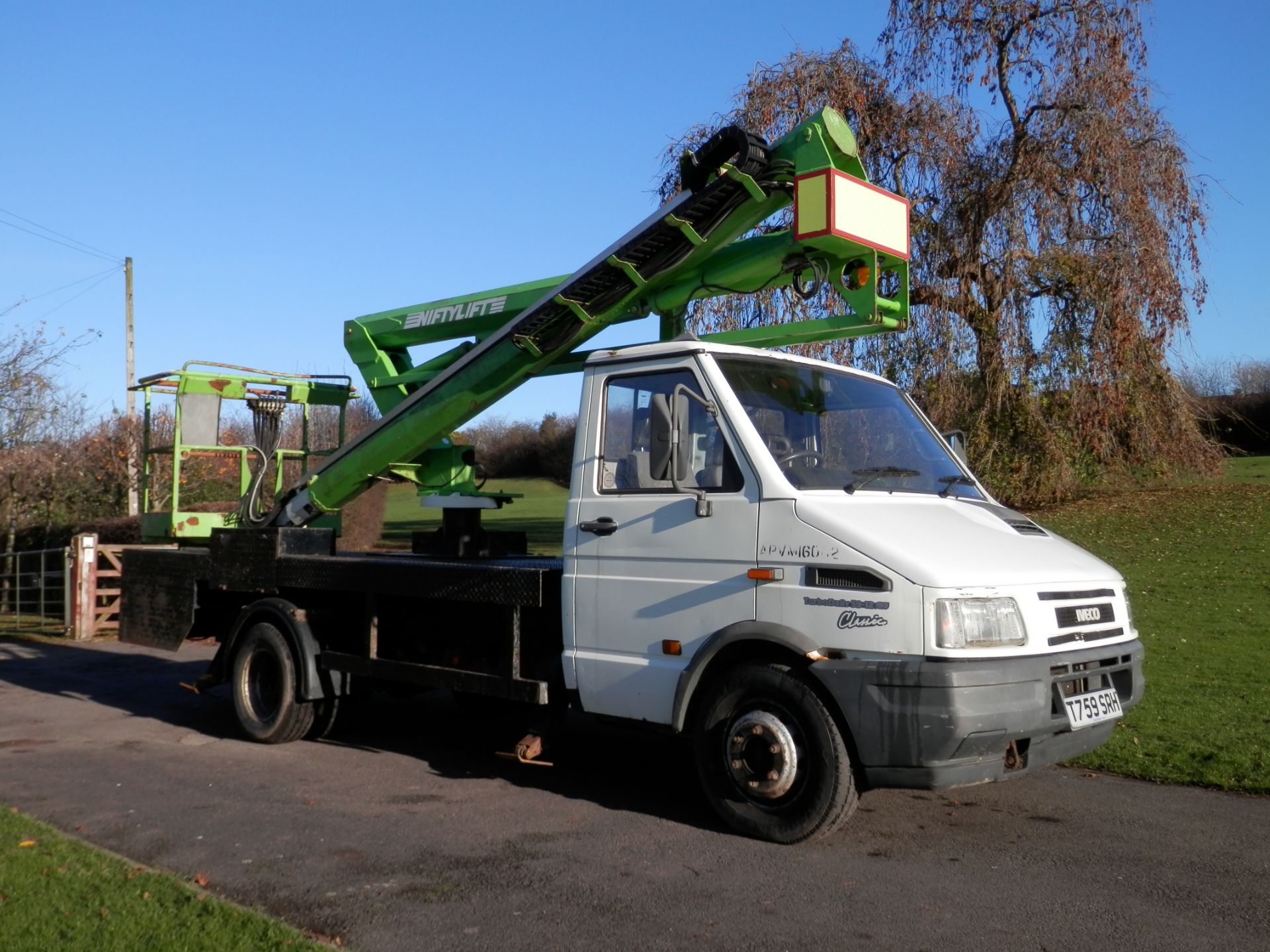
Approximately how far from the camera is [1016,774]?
5348 millimetres

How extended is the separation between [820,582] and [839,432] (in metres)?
1.13

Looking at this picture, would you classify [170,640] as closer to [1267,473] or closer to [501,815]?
[501,815]

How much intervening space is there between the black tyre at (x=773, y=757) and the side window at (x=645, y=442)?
1.00 metres

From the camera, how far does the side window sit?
5.80 m

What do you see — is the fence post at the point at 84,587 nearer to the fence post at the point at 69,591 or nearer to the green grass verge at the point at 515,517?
the fence post at the point at 69,591

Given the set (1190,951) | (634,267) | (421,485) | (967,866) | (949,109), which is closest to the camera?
(1190,951)

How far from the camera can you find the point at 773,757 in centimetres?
545

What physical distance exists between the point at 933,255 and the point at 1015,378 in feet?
8.66

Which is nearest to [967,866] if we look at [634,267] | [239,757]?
[634,267]

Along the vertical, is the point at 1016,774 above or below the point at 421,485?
below

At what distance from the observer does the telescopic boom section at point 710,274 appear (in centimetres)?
632

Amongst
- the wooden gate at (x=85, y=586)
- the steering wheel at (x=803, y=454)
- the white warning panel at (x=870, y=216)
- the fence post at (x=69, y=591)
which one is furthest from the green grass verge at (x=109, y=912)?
the fence post at (x=69, y=591)

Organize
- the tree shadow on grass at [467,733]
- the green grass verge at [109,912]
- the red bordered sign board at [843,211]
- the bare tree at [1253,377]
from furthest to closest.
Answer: the bare tree at [1253,377] < the tree shadow on grass at [467,733] < the red bordered sign board at [843,211] < the green grass verge at [109,912]

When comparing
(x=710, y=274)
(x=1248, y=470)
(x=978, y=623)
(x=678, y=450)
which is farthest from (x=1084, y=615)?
(x=1248, y=470)
